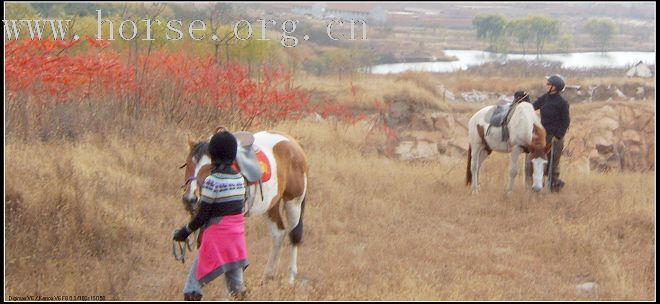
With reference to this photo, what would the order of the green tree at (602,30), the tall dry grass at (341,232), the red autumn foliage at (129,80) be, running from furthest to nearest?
the green tree at (602,30)
the red autumn foliage at (129,80)
the tall dry grass at (341,232)

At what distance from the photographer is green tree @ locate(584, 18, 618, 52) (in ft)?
119

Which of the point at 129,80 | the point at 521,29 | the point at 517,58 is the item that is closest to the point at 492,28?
the point at 517,58

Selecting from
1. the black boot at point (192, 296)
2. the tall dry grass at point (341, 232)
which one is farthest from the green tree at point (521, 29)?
the black boot at point (192, 296)

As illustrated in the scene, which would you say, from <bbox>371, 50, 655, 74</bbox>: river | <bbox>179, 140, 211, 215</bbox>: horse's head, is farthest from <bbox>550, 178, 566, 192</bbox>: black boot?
<bbox>371, 50, 655, 74</bbox>: river

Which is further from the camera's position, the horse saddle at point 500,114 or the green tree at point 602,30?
the green tree at point 602,30

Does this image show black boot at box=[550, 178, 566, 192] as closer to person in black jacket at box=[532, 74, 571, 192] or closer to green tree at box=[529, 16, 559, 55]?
person in black jacket at box=[532, 74, 571, 192]

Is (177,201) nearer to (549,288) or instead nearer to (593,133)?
(549,288)

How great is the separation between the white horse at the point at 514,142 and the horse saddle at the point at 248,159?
5.15 metres

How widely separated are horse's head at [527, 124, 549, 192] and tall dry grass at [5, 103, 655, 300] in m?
0.34

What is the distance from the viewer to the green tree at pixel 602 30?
119 feet

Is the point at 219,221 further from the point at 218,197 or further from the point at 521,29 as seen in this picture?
the point at 521,29

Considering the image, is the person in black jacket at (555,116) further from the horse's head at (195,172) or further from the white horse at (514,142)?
the horse's head at (195,172)

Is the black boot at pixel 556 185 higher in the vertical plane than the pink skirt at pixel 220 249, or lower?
lower

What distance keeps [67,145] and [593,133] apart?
45.4ft
